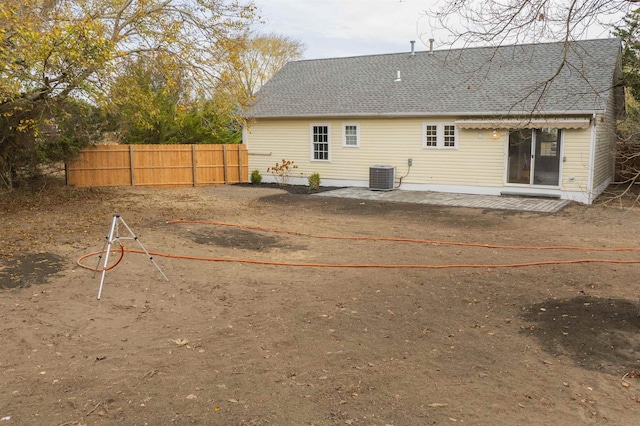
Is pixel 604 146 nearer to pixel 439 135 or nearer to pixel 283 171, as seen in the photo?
pixel 439 135

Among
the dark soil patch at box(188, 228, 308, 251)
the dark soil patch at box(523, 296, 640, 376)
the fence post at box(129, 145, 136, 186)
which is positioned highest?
the fence post at box(129, 145, 136, 186)

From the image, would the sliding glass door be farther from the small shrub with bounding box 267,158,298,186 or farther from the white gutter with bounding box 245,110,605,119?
the small shrub with bounding box 267,158,298,186

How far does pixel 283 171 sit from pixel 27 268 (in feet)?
46.8

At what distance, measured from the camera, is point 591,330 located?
216 inches

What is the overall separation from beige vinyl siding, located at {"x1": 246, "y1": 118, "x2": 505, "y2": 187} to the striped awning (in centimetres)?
45

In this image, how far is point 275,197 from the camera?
1752 centimetres

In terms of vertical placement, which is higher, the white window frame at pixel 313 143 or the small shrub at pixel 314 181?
the white window frame at pixel 313 143

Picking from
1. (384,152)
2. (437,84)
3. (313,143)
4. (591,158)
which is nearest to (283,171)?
(313,143)

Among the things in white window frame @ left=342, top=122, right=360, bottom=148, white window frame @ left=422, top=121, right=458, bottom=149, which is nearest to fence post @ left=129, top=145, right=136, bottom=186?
white window frame @ left=342, top=122, right=360, bottom=148

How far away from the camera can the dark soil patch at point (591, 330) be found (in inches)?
189

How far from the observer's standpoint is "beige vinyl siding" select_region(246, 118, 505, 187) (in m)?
17.2

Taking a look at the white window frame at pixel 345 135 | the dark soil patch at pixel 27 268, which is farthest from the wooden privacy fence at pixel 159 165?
the dark soil patch at pixel 27 268

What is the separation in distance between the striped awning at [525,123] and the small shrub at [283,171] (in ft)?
23.4

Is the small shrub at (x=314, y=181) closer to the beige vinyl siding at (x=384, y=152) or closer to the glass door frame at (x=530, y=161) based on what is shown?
the beige vinyl siding at (x=384, y=152)
